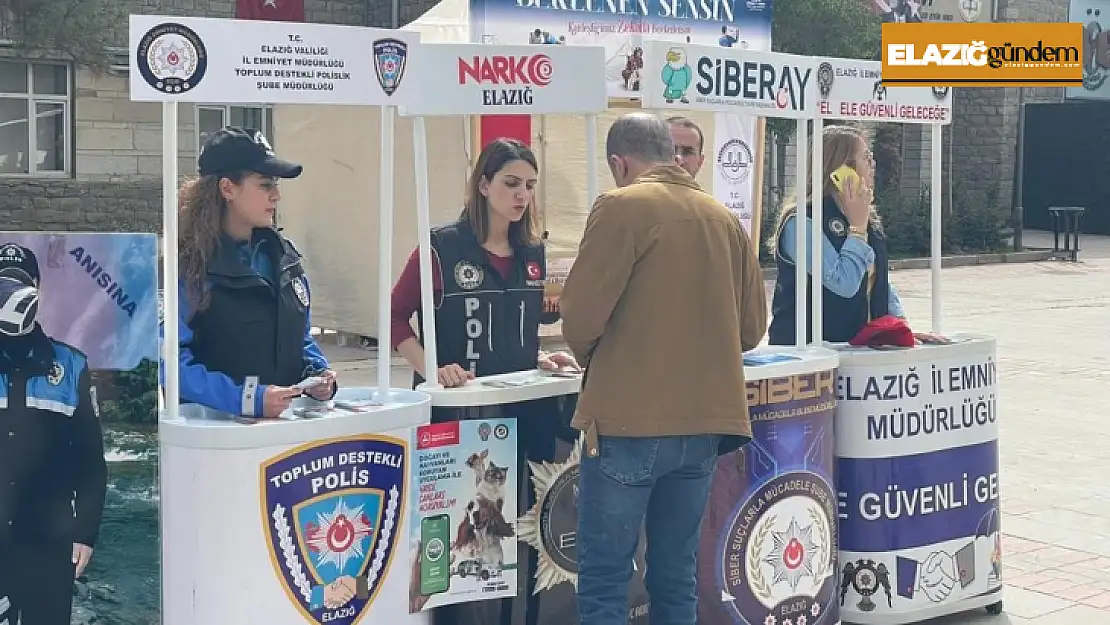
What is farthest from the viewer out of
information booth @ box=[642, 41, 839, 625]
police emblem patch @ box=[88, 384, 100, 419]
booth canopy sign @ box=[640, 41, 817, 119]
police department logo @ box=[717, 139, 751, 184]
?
Answer: police department logo @ box=[717, 139, 751, 184]

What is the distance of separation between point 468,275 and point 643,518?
1020 mm

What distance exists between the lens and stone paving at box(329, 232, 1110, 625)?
18.3ft

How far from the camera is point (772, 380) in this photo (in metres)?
4.51

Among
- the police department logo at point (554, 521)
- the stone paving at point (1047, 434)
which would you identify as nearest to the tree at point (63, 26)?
the stone paving at point (1047, 434)

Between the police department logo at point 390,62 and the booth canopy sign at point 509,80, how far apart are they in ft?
0.32

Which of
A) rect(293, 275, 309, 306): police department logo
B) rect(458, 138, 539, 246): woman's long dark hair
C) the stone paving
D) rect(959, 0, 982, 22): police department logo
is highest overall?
rect(959, 0, 982, 22): police department logo

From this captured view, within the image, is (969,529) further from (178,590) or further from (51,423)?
(51,423)

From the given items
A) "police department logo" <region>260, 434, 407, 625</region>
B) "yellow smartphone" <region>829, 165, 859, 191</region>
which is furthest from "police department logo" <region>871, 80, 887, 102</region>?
"police department logo" <region>260, 434, 407, 625</region>

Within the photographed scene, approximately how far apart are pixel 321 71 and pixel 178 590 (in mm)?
1400

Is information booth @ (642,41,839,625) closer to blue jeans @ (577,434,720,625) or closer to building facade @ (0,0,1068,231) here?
blue jeans @ (577,434,720,625)

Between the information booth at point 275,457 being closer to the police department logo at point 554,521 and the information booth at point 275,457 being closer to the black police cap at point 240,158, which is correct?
the black police cap at point 240,158

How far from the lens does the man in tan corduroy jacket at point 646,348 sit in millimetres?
3555

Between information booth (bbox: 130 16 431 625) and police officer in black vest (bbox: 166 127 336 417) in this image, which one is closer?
information booth (bbox: 130 16 431 625)

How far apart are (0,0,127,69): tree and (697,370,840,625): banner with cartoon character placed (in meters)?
13.6
